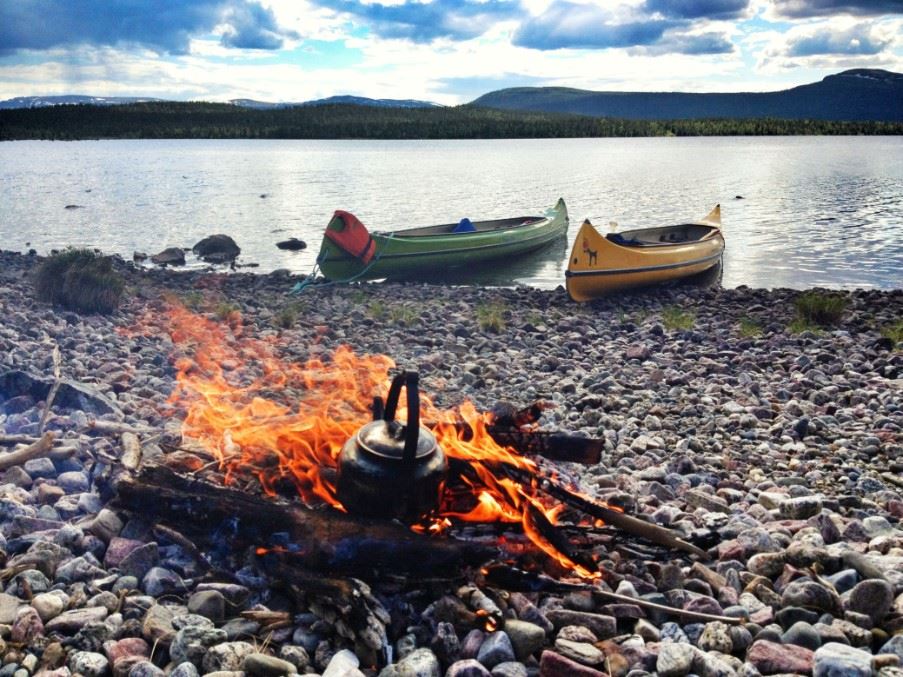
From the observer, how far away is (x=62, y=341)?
38.8ft

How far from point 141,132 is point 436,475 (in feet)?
571

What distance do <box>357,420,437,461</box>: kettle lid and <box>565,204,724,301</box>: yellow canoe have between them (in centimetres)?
1313

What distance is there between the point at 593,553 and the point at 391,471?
5.15 feet

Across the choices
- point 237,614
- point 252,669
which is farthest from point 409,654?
point 237,614

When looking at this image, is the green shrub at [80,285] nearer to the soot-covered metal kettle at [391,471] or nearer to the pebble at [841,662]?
the soot-covered metal kettle at [391,471]

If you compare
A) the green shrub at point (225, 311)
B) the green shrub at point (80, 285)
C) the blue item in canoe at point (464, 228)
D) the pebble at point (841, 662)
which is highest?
the blue item in canoe at point (464, 228)

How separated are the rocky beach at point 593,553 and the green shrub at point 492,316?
1185 mm

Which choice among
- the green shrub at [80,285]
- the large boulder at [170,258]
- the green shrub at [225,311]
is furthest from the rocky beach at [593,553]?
the large boulder at [170,258]

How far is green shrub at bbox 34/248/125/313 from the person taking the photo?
14.9 metres

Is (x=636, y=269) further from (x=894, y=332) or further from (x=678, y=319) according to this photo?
(x=894, y=332)

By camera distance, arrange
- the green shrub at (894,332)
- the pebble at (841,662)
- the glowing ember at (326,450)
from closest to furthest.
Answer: the pebble at (841,662) < the glowing ember at (326,450) < the green shrub at (894,332)

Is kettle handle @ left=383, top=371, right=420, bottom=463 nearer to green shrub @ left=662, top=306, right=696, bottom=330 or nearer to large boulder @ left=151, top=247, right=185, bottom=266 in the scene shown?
green shrub @ left=662, top=306, right=696, bottom=330

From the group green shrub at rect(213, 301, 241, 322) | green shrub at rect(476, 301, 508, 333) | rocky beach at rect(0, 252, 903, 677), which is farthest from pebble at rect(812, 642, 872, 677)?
green shrub at rect(213, 301, 241, 322)

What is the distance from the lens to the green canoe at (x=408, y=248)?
22.0 metres
